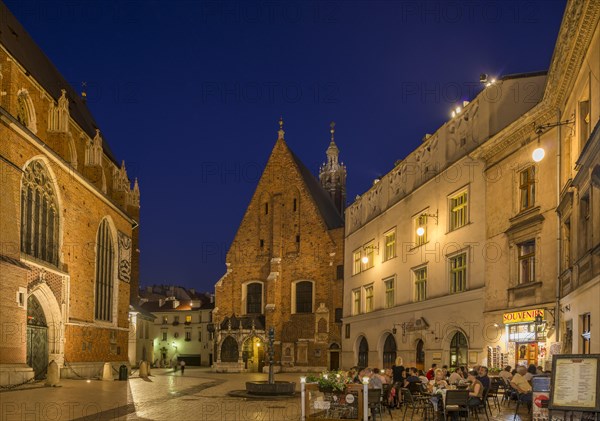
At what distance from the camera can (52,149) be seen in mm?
29266

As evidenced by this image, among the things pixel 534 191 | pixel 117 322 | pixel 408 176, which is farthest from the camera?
pixel 117 322

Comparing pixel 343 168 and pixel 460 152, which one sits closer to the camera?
pixel 460 152

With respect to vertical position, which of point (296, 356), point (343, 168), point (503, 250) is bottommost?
point (296, 356)

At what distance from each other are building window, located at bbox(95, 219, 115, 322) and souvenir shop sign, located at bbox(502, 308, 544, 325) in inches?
873

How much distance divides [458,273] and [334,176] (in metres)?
53.0

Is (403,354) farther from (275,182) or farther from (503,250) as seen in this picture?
(275,182)

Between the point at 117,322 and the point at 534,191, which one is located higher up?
the point at 534,191

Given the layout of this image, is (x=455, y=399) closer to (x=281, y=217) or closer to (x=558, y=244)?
(x=558, y=244)

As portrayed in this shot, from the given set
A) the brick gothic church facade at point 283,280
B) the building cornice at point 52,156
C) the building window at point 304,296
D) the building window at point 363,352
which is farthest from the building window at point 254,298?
the building cornice at point 52,156

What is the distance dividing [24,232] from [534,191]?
19.2 meters

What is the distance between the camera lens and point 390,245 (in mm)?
32656

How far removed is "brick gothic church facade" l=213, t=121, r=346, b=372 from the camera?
4706cm

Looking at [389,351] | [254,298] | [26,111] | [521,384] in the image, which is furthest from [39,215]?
[254,298]

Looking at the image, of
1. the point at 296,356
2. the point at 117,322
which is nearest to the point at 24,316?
the point at 117,322
